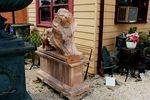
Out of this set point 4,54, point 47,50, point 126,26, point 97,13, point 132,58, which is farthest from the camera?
point 126,26

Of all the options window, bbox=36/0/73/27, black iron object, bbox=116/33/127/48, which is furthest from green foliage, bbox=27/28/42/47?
black iron object, bbox=116/33/127/48

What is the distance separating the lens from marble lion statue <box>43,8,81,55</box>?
3872 millimetres

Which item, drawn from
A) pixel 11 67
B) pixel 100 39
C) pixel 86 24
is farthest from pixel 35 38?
pixel 11 67

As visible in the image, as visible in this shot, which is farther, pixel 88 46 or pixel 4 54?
pixel 88 46

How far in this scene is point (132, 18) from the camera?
5.66 metres

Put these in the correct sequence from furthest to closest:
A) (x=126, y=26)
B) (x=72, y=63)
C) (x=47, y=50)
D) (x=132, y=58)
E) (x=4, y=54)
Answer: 1. (x=126, y=26)
2. (x=132, y=58)
3. (x=47, y=50)
4. (x=72, y=63)
5. (x=4, y=54)

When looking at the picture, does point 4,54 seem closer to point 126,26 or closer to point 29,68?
point 29,68

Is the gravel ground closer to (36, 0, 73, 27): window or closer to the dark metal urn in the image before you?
the dark metal urn

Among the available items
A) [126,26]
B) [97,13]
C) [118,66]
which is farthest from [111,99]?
[126,26]

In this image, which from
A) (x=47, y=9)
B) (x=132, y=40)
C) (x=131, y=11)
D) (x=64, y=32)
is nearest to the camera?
(x=64, y=32)

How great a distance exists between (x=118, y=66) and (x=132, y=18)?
1264 millimetres

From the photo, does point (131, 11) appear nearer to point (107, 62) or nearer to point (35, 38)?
point (107, 62)

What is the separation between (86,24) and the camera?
5086 mm

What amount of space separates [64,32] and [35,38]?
9.12ft
